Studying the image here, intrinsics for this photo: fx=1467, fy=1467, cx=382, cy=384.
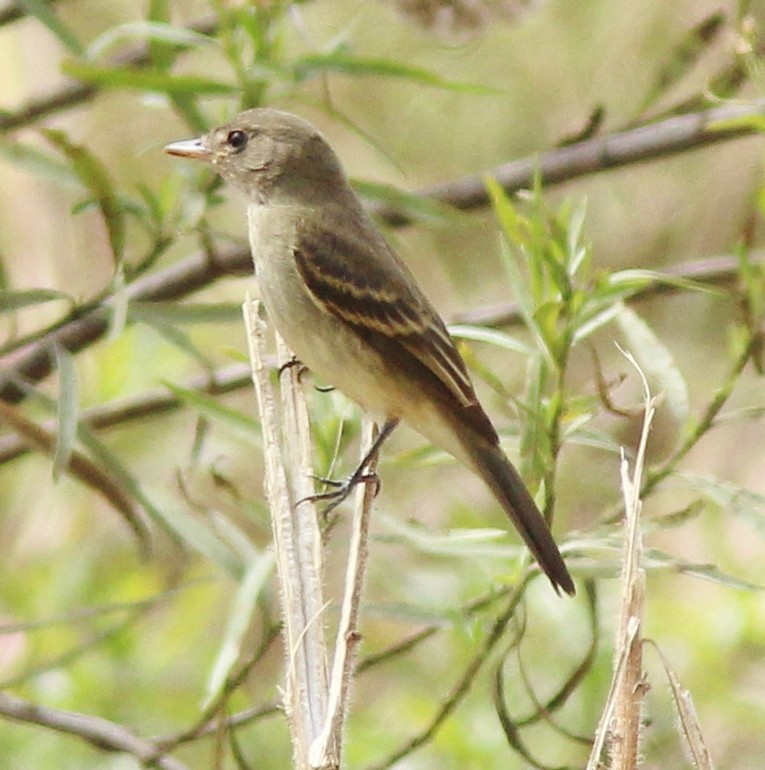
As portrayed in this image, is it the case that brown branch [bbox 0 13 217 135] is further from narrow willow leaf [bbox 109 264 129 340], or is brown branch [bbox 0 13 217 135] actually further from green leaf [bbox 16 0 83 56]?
narrow willow leaf [bbox 109 264 129 340]

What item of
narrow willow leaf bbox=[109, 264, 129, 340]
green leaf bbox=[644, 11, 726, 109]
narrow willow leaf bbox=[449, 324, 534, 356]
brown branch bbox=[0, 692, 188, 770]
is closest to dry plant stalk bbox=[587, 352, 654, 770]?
narrow willow leaf bbox=[449, 324, 534, 356]

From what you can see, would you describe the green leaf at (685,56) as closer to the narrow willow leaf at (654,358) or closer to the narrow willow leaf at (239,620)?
the narrow willow leaf at (654,358)

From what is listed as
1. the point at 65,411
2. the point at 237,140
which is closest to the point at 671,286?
the point at 237,140

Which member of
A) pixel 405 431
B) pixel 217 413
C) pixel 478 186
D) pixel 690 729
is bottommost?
pixel 690 729

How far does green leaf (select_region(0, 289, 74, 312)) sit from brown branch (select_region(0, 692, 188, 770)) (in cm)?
57

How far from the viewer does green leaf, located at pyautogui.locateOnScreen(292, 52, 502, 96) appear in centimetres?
208

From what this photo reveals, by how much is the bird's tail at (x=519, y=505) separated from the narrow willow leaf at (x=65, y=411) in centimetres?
57

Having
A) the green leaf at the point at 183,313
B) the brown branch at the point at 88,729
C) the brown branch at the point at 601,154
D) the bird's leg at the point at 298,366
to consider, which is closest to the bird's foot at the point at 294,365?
the bird's leg at the point at 298,366

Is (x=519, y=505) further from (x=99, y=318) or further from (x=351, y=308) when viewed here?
(x=99, y=318)

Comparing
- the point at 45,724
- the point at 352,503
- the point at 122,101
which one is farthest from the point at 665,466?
the point at 122,101

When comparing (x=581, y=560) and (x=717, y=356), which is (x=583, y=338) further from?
(x=717, y=356)

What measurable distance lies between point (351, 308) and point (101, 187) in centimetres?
47

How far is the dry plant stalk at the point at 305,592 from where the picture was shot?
1.24 metres

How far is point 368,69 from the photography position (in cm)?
214
